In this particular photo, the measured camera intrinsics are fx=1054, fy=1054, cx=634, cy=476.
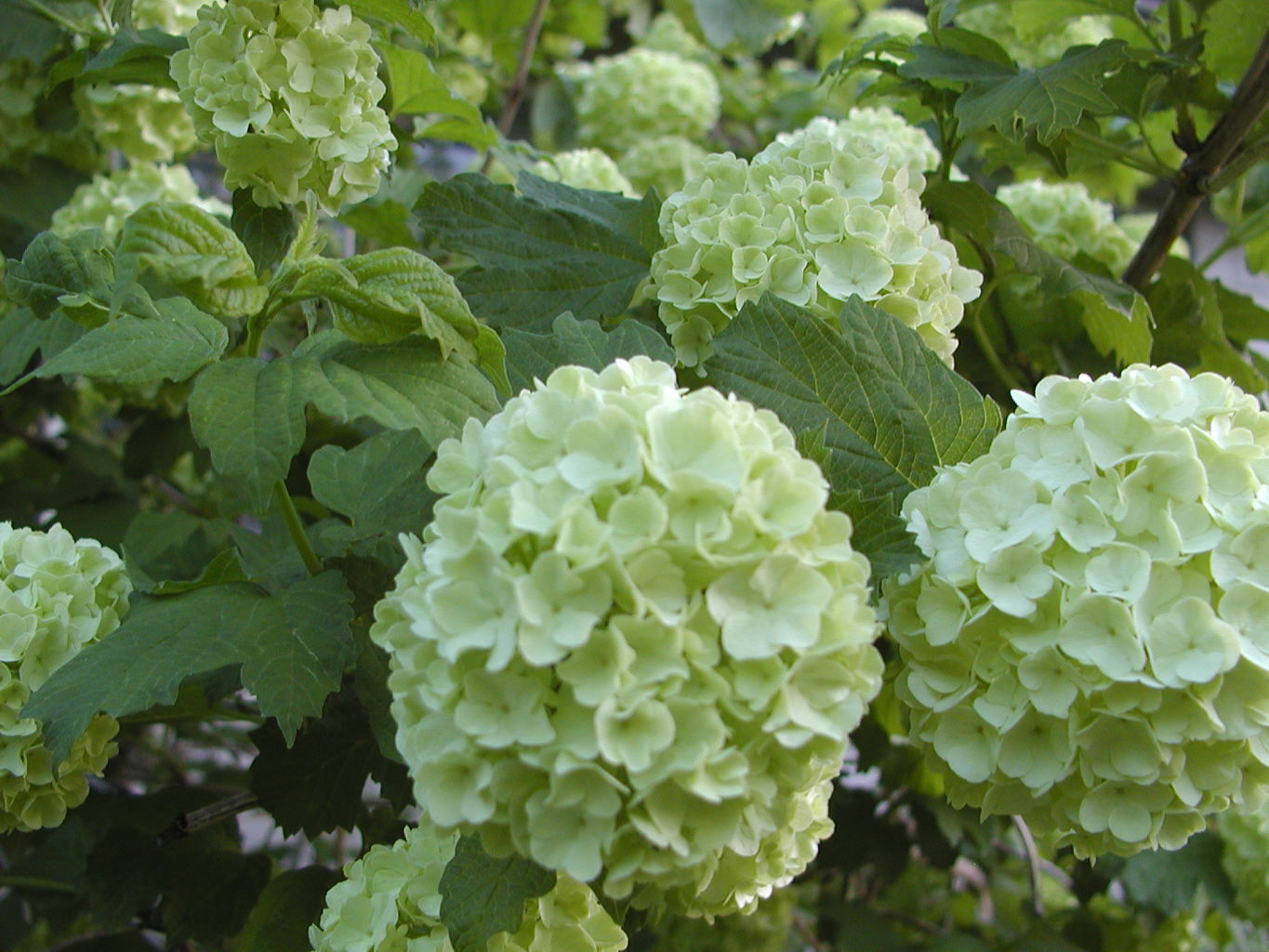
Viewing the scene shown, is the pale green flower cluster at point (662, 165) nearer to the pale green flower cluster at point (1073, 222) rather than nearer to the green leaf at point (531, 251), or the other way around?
the pale green flower cluster at point (1073, 222)

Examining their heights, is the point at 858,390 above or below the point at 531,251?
above

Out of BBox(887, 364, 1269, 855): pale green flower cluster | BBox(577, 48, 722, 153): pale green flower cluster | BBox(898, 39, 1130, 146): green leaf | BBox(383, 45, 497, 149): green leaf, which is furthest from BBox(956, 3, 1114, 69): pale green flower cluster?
BBox(887, 364, 1269, 855): pale green flower cluster

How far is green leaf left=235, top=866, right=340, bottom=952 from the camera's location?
38.7 inches

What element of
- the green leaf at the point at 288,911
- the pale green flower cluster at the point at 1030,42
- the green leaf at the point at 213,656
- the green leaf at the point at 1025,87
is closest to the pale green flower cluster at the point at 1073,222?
the green leaf at the point at 1025,87

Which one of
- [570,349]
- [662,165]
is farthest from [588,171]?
[570,349]

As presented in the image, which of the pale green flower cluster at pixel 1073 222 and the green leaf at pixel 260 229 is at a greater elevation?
the pale green flower cluster at pixel 1073 222

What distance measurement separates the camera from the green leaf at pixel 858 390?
0.80 m

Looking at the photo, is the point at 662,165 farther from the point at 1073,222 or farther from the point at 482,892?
the point at 482,892

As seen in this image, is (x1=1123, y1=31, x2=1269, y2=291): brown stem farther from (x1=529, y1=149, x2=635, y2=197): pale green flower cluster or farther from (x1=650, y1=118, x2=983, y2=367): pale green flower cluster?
(x1=529, y1=149, x2=635, y2=197): pale green flower cluster

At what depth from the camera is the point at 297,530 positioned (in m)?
0.92

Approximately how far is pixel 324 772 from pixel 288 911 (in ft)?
0.48

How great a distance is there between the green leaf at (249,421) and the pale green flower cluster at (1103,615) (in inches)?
17.4

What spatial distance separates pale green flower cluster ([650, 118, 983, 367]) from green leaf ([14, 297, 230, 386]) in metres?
0.38

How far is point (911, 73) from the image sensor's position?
1089 mm
